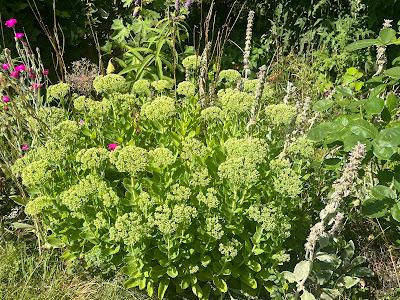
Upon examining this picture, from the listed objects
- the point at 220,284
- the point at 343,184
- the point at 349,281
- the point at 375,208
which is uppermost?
the point at 343,184

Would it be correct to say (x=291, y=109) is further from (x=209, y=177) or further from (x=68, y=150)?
(x=68, y=150)

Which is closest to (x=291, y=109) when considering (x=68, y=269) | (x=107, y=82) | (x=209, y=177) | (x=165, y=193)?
(x=209, y=177)

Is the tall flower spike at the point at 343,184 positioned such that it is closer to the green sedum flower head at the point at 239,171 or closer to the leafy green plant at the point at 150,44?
the green sedum flower head at the point at 239,171

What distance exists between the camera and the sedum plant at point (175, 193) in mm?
2211

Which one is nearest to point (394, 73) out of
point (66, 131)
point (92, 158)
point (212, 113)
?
point (212, 113)

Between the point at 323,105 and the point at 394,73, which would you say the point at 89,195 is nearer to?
the point at 323,105

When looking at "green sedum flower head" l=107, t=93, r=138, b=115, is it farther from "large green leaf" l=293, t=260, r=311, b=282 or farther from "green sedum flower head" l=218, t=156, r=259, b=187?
"large green leaf" l=293, t=260, r=311, b=282

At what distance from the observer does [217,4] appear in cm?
600

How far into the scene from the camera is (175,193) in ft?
7.23

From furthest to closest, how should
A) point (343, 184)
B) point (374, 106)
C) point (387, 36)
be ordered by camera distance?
point (387, 36) → point (374, 106) → point (343, 184)

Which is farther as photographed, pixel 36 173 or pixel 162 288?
pixel 162 288

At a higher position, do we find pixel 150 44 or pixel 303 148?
pixel 303 148

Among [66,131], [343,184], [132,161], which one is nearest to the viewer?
[343,184]

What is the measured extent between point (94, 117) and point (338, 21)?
3.20m
